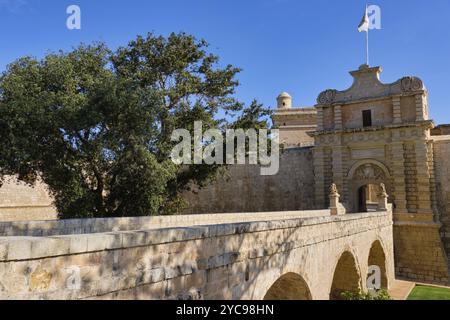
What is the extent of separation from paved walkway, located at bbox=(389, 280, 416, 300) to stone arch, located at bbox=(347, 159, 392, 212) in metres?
4.96

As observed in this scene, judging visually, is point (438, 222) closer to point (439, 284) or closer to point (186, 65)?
point (439, 284)

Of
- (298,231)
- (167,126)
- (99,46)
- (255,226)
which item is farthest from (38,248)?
(99,46)

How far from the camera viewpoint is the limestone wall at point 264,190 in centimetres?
2352

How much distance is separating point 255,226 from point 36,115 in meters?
9.29

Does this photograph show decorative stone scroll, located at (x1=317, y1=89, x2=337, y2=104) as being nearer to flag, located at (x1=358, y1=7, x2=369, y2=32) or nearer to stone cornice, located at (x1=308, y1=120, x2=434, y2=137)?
stone cornice, located at (x1=308, y1=120, x2=434, y2=137)

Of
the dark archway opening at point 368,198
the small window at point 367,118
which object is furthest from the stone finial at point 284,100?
the small window at point 367,118

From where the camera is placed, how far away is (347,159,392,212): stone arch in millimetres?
20422

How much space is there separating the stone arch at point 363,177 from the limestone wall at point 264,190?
8.74 feet

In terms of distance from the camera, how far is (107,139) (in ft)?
41.7

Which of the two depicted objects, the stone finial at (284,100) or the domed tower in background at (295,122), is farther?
the stone finial at (284,100)

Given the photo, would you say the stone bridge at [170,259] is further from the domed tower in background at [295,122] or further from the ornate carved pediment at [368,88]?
the domed tower in background at [295,122]

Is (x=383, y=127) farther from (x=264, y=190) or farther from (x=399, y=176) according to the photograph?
(x=264, y=190)

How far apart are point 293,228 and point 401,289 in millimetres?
11110

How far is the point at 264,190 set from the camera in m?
25.0
